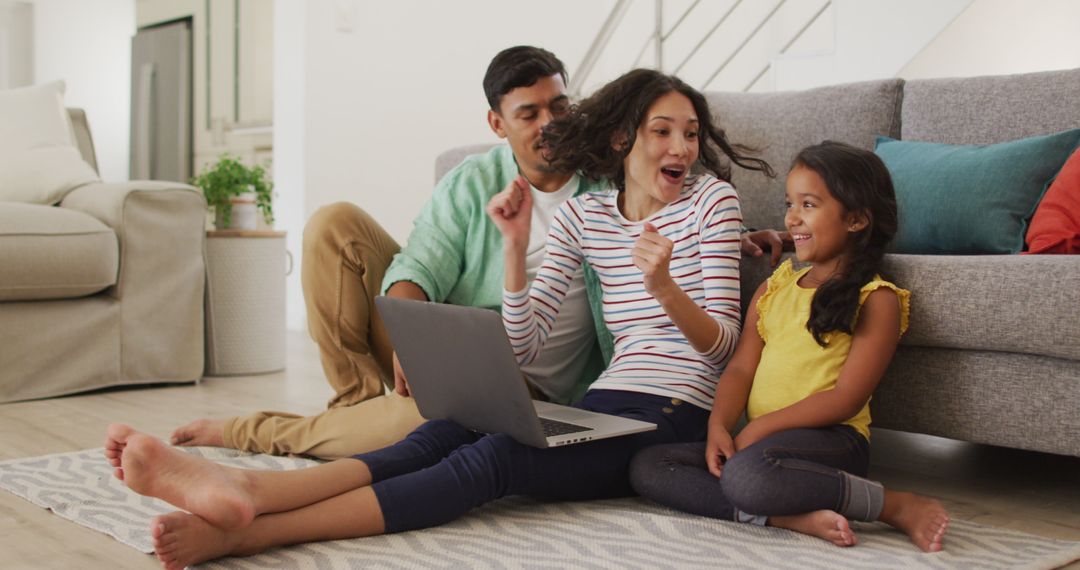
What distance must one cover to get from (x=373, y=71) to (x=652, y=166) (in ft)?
9.40

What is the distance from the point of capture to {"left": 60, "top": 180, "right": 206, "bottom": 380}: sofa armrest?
9.22 feet

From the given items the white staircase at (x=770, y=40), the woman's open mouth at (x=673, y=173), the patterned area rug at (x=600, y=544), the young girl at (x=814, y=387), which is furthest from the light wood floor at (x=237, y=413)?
the white staircase at (x=770, y=40)

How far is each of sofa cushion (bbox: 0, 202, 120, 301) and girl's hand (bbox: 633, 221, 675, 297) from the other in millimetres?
1745

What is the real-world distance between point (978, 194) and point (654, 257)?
0.89m

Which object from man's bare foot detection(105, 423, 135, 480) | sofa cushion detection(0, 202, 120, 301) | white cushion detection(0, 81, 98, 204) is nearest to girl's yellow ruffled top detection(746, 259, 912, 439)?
man's bare foot detection(105, 423, 135, 480)

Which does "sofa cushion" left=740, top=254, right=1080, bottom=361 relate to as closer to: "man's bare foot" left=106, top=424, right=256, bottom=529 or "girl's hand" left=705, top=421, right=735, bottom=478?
"girl's hand" left=705, top=421, right=735, bottom=478

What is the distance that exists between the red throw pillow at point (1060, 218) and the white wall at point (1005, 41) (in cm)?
165

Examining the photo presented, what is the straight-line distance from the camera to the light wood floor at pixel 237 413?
1.42 metres

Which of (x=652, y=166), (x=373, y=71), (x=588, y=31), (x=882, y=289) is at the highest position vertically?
(x=588, y=31)

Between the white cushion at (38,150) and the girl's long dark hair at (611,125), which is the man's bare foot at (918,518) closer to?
the girl's long dark hair at (611,125)

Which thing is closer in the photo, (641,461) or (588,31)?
(641,461)

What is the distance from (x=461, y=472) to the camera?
1.42m

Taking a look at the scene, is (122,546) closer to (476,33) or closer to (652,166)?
(652,166)

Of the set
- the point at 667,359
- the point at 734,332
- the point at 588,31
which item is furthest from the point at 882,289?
the point at 588,31
